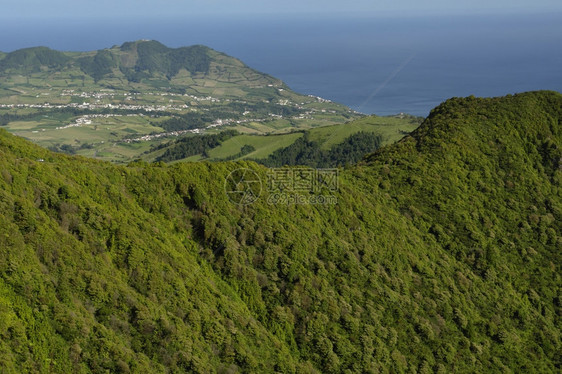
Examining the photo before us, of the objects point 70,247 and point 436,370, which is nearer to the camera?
point 70,247

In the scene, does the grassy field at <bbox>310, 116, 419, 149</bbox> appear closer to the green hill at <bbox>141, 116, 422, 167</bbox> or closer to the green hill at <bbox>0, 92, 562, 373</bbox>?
the green hill at <bbox>141, 116, 422, 167</bbox>

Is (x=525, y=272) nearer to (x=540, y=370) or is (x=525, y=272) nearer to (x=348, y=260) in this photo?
(x=540, y=370)

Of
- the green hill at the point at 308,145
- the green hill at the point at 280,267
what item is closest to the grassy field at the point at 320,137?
the green hill at the point at 308,145

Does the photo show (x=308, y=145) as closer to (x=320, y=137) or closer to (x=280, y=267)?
(x=320, y=137)

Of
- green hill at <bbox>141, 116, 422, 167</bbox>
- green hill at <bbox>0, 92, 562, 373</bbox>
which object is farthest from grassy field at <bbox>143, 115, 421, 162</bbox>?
green hill at <bbox>0, 92, 562, 373</bbox>

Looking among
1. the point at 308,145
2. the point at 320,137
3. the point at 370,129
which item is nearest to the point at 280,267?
the point at 308,145

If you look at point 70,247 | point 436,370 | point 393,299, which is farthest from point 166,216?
point 436,370

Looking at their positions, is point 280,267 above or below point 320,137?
below

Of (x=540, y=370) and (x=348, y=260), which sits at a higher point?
(x=348, y=260)
